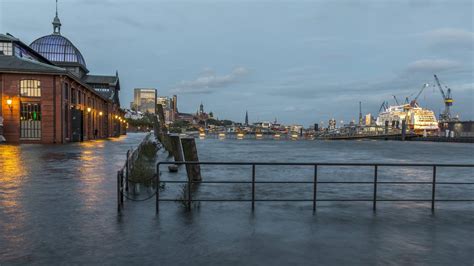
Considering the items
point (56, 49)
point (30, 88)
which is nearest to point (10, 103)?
point (30, 88)

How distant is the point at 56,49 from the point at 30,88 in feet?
163

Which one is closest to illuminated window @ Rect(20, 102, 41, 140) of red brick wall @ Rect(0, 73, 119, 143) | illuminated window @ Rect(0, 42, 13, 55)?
red brick wall @ Rect(0, 73, 119, 143)

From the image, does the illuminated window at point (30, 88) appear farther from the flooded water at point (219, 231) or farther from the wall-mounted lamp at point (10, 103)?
the flooded water at point (219, 231)

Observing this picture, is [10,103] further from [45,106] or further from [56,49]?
[56,49]

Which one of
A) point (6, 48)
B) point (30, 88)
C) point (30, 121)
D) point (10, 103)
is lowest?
point (30, 121)

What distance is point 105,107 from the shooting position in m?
71.3

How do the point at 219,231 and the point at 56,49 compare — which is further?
the point at 56,49

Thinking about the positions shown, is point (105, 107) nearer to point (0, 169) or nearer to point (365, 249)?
point (0, 169)

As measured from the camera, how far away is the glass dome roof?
265 feet

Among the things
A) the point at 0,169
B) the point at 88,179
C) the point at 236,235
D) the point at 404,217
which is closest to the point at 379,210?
the point at 404,217

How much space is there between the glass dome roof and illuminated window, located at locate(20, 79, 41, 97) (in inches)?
1815

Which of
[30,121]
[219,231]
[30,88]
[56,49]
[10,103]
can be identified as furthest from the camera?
[56,49]

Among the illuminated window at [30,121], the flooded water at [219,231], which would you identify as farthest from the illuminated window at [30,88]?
the flooded water at [219,231]

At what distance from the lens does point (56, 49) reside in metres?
81.8
